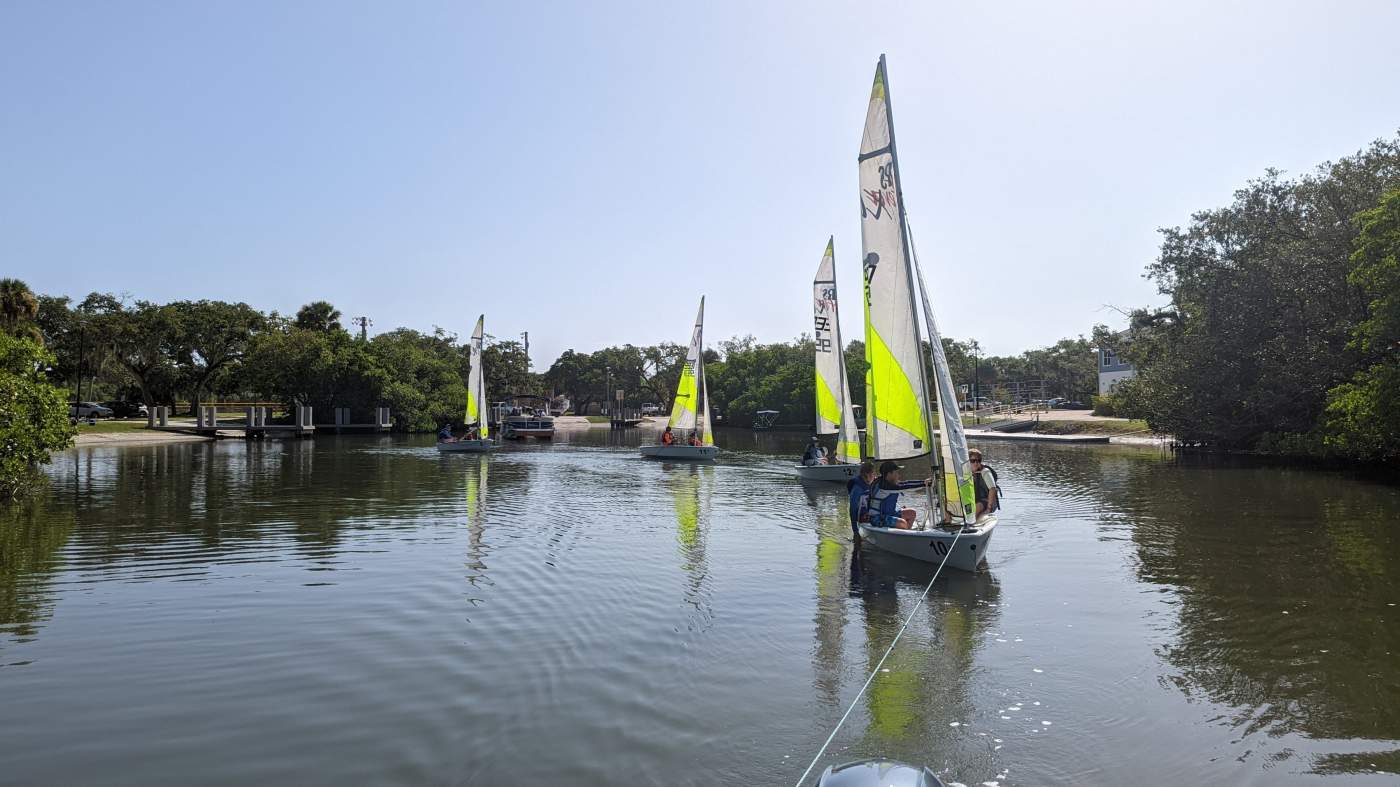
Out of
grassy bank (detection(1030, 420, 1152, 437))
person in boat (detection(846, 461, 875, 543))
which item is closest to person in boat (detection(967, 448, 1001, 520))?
person in boat (detection(846, 461, 875, 543))

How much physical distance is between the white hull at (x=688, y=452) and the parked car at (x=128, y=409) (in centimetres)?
6434

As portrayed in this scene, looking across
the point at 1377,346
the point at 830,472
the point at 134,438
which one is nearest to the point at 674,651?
the point at 830,472

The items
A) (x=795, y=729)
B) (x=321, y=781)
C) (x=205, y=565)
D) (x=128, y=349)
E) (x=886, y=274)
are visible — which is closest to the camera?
(x=321, y=781)

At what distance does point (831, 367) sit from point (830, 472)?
4256 mm

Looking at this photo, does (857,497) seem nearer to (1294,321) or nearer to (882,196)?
(882,196)

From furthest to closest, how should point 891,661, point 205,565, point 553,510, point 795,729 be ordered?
point 553,510 → point 205,565 → point 891,661 → point 795,729

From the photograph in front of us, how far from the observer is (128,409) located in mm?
80625

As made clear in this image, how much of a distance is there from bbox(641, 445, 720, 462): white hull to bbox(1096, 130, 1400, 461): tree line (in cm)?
2562

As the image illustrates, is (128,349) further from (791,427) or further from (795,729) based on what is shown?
(795,729)

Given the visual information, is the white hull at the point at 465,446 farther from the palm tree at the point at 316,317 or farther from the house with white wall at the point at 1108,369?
the house with white wall at the point at 1108,369

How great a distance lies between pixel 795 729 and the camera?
24.4ft

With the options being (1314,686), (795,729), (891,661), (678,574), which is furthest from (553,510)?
(1314,686)

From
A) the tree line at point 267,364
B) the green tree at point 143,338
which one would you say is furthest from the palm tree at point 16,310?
the green tree at point 143,338

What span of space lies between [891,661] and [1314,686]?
169 inches
